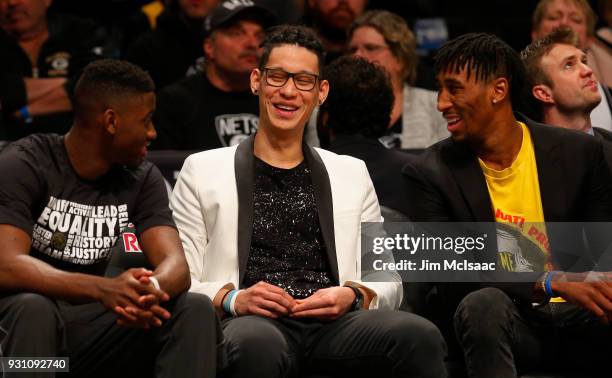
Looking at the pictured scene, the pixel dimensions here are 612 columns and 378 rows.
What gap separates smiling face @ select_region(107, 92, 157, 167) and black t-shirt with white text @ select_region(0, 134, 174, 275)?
0.18ft

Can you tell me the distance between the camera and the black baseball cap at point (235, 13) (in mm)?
5223

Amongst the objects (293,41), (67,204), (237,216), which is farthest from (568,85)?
(67,204)

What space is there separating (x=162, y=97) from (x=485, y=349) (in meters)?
2.40

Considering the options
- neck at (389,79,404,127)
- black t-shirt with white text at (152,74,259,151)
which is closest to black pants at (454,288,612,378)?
neck at (389,79,404,127)

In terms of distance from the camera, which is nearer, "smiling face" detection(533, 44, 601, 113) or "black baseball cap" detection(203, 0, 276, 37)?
"smiling face" detection(533, 44, 601, 113)

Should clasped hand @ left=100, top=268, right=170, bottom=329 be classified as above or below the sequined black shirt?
below

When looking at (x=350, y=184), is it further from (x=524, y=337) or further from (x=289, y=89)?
(x=524, y=337)

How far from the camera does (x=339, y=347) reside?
10.7 feet

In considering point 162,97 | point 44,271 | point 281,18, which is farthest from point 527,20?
point 44,271

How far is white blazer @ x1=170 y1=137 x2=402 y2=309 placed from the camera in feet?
11.4

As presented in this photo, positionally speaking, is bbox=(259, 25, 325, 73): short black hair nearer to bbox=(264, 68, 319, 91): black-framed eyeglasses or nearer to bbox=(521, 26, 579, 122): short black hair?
bbox=(264, 68, 319, 91): black-framed eyeglasses

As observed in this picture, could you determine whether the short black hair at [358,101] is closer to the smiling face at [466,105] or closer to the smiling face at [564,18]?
the smiling face at [466,105]

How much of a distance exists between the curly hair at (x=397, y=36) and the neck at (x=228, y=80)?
2.02 feet

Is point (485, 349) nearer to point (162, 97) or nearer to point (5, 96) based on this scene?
point (162, 97)
